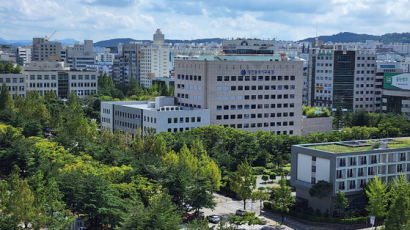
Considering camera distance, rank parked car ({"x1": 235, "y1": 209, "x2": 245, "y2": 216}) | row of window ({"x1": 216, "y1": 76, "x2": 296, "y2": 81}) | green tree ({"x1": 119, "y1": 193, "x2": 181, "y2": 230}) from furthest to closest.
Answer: row of window ({"x1": 216, "y1": 76, "x2": 296, "y2": 81}), parked car ({"x1": 235, "y1": 209, "x2": 245, "y2": 216}), green tree ({"x1": 119, "y1": 193, "x2": 181, "y2": 230})

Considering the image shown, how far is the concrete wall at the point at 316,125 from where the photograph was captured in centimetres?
8231

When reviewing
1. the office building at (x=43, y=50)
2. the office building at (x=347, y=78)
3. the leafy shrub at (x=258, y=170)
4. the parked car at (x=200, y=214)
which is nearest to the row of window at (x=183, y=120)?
the leafy shrub at (x=258, y=170)

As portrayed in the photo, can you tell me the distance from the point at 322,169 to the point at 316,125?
1543 inches

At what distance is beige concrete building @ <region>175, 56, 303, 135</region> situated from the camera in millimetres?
71750

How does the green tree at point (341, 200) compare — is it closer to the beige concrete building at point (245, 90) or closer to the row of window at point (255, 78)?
the beige concrete building at point (245, 90)

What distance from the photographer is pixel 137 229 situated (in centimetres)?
3094

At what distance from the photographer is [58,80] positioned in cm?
11038

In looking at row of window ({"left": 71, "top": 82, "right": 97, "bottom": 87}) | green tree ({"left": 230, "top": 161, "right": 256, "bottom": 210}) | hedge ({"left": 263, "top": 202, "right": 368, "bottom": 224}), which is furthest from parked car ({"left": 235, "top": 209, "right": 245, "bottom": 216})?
row of window ({"left": 71, "top": 82, "right": 97, "bottom": 87})

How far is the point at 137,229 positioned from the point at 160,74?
127 meters

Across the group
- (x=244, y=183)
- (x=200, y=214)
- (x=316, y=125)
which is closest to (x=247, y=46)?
(x=316, y=125)

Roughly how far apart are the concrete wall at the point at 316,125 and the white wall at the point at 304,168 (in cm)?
3479

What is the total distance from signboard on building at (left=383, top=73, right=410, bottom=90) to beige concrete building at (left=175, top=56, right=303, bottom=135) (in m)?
32.1

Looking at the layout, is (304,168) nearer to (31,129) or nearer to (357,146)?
(357,146)

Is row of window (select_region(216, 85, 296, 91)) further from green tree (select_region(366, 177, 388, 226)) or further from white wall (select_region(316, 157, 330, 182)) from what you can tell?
green tree (select_region(366, 177, 388, 226))
